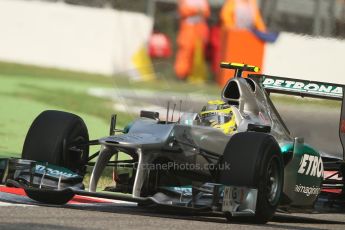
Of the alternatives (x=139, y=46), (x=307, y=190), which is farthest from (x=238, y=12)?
(x=307, y=190)

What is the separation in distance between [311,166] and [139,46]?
14.1 m

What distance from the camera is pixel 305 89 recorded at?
12398 mm

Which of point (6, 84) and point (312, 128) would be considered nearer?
point (312, 128)

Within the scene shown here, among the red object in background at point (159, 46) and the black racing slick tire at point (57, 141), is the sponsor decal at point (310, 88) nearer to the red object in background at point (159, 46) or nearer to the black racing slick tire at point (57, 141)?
the black racing slick tire at point (57, 141)

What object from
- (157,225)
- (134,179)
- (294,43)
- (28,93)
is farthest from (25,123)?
(157,225)

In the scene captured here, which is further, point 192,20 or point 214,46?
point 192,20

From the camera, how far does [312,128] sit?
46.0 ft

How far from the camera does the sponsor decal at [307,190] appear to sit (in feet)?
36.4

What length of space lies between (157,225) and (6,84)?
574 inches

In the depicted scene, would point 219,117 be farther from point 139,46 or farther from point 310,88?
point 139,46

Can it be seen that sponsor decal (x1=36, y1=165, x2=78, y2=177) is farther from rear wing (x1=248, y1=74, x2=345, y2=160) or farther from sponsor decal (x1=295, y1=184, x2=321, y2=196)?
rear wing (x1=248, y1=74, x2=345, y2=160)

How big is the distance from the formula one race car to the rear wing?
0.50 metres

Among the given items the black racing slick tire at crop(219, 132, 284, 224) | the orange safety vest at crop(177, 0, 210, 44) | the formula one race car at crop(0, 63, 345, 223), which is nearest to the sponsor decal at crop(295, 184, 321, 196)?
the formula one race car at crop(0, 63, 345, 223)

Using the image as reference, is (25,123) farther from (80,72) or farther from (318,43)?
(80,72)
